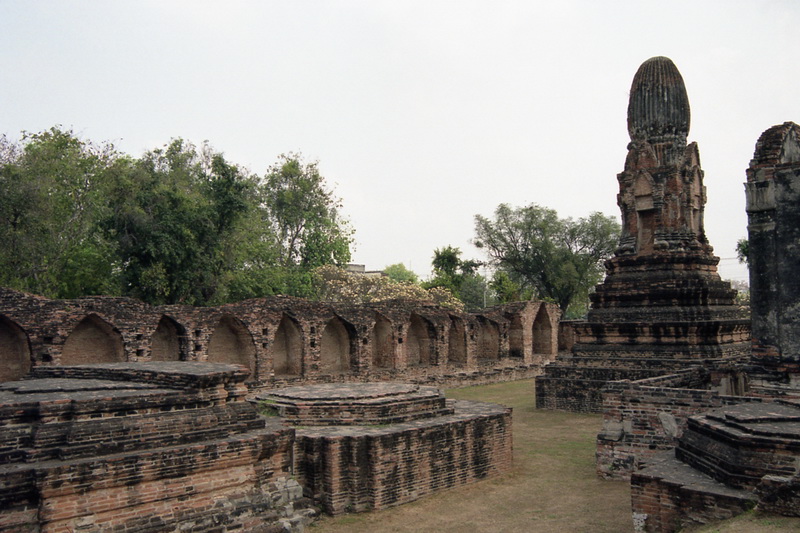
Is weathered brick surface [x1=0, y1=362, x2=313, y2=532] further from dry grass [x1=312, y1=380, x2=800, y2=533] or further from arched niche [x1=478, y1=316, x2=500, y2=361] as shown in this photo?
arched niche [x1=478, y1=316, x2=500, y2=361]

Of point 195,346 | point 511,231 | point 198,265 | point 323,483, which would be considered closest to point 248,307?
point 195,346

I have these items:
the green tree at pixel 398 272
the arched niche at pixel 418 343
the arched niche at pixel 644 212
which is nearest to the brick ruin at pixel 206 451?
the arched niche at pixel 644 212

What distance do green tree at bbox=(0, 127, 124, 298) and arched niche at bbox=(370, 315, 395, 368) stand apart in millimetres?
7455

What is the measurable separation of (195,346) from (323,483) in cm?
803

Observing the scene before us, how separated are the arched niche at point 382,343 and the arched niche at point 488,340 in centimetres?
440

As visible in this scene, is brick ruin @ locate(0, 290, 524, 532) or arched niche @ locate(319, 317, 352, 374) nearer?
brick ruin @ locate(0, 290, 524, 532)

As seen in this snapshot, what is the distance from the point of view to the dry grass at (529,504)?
7.05 m

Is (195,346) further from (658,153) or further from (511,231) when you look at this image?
(511,231)

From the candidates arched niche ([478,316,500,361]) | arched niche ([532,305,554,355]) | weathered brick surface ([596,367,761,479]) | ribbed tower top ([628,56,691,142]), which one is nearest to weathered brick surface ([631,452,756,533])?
weathered brick surface ([596,367,761,479])

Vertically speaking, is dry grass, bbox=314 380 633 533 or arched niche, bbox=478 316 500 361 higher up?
arched niche, bbox=478 316 500 361

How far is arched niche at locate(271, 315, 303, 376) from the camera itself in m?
17.4

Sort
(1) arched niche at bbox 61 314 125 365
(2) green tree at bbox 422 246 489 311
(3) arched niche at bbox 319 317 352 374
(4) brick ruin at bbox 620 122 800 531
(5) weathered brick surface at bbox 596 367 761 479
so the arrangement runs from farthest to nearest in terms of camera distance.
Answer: (2) green tree at bbox 422 246 489 311 < (3) arched niche at bbox 319 317 352 374 < (1) arched niche at bbox 61 314 125 365 < (5) weathered brick surface at bbox 596 367 761 479 < (4) brick ruin at bbox 620 122 800 531

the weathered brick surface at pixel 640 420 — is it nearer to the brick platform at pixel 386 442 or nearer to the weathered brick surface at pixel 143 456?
the brick platform at pixel 386 442

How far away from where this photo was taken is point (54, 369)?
8.20 meters
